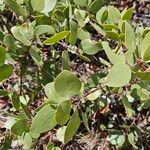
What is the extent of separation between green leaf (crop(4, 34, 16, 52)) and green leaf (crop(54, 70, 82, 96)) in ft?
1.14

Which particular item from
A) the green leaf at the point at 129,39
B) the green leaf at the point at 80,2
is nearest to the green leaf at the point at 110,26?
the green leaf at the point at 80,2

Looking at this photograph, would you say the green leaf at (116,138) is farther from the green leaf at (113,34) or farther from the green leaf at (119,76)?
the green leaf at (119,76)

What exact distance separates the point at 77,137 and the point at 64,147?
97 mm

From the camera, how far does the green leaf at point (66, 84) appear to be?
3.03ft

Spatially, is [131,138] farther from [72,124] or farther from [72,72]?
[72,124]

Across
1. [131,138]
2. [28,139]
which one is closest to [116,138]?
[131,138]

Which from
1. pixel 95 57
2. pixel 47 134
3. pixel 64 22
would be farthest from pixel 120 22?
pixel 47 134

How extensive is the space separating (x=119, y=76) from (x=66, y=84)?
0.40ft

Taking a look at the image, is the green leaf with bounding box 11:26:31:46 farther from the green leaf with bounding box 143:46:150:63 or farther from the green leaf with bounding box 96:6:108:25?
the green leaf with bounding box 143:46:150:63

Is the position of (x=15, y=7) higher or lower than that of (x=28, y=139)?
higher

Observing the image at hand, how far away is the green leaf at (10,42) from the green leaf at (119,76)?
40 cm

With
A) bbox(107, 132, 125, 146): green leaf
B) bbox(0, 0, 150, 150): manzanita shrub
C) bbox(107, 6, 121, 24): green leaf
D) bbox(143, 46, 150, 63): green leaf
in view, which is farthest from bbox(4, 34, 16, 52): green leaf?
bbox(107, 132, 125, 146): green leaf

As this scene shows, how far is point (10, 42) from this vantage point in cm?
127

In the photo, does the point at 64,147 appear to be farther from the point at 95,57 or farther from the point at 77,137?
the point at 95,57
